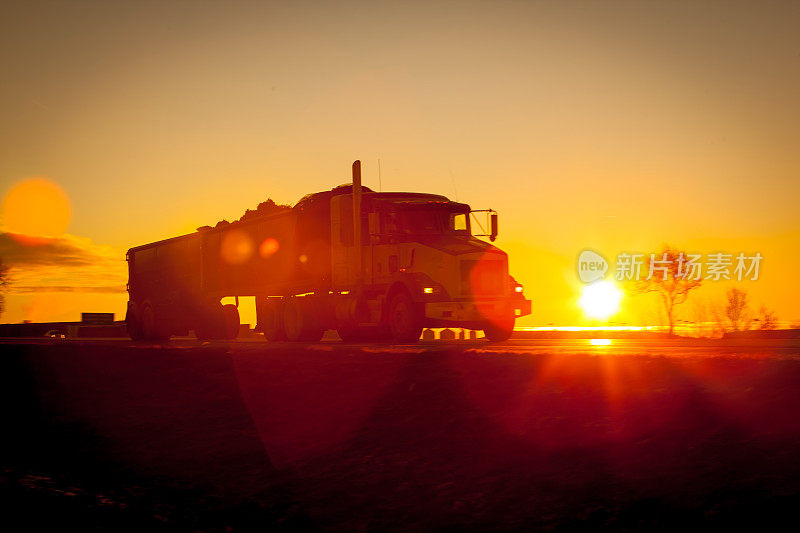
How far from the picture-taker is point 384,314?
88.0 feet

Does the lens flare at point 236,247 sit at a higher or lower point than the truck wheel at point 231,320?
higher

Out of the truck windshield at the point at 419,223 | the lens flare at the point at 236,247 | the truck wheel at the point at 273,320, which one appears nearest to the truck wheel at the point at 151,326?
the lens flare at the point at 236,247

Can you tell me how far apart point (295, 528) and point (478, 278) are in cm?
1566

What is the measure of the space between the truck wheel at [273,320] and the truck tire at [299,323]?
1.55 ft

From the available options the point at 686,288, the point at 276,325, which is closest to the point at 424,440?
the point at 276,325

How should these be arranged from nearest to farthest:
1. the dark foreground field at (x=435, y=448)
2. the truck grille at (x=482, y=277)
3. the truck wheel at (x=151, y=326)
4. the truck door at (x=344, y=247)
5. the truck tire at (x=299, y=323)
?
1. the dark foreground field at (x=435, y=448)
2. the truck grille at (x=482, y=277)
3. the truck door at (x=344, y=247)
4. the truck tire at (x=299, y=323)
5. the truck wheel at (x=151, y=326)

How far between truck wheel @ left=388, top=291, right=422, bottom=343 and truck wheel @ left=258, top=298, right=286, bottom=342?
721 cm

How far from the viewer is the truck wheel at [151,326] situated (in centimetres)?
4288

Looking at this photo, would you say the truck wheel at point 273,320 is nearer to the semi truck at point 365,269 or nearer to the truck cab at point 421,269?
the semi truck at point 365,269

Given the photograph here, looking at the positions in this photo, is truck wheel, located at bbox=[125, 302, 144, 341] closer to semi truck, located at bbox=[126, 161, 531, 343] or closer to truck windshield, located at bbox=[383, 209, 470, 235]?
semi truck, located at bbox=[126, 161, 531, 343]

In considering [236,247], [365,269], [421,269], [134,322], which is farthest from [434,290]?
[134,322]

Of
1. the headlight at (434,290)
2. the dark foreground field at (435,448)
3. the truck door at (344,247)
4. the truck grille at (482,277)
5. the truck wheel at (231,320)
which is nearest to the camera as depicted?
the dark foreground field at (435,448)

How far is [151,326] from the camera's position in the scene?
143ft

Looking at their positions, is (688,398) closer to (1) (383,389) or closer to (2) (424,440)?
(2) (424,440)
